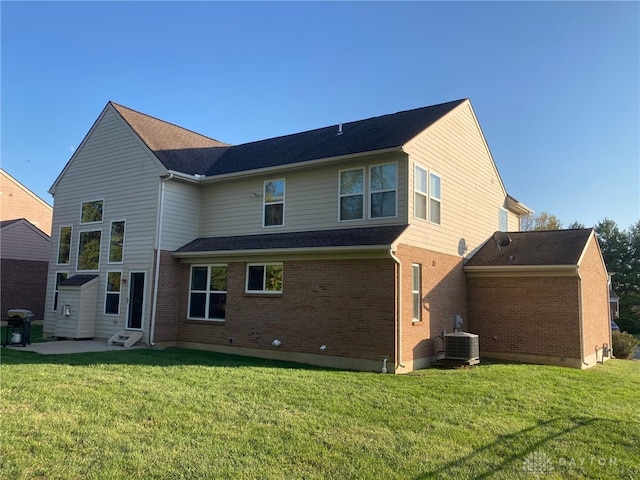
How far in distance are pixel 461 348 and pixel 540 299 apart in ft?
11.4

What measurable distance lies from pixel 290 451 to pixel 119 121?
15042 mm

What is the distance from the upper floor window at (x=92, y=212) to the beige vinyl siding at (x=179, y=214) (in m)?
3.28

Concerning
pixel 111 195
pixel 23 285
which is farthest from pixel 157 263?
pixel 23 285

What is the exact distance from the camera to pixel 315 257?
476 inches

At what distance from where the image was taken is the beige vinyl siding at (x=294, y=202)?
1232cm

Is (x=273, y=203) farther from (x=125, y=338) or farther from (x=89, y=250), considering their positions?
(x=89, y=250)

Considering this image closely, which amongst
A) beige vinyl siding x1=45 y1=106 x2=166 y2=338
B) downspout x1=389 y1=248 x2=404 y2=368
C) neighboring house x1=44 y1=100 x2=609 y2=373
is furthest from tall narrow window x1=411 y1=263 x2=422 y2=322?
beige vinyl siding x1=45 y1=106 x2=166 y2=338

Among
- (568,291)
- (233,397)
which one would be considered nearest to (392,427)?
(233,397)

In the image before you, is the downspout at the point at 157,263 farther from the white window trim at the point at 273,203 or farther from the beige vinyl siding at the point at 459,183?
the beige vinyl siding at the point at 459,183

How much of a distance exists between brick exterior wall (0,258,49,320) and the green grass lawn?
1439cm

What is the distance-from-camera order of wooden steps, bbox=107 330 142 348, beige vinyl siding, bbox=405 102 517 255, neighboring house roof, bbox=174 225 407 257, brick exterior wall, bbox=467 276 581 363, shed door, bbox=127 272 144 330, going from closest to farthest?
neighboring house roof, bbox=174 225 407 257
beige vinyl siding, bbox=405 102 517 255
brick exterior wall, bbox=467 276 581 363
wooden steps, bbox=107 330 142 348
shed door, bbox=127 272 144 330

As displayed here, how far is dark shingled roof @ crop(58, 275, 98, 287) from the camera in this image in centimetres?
1553

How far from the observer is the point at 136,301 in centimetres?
1474

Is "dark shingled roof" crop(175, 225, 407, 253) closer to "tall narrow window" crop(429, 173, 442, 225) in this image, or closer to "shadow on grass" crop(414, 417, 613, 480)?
"tall narrow window" crop(429, 173, 442, 225)
